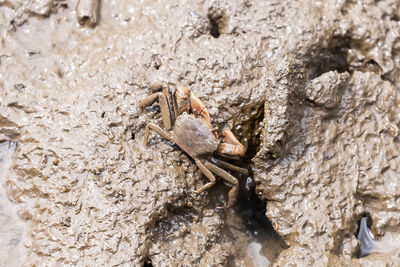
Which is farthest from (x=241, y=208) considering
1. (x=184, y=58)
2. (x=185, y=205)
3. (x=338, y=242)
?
(x=184, y=58)

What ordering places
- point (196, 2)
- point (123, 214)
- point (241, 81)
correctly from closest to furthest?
point (123, 214) → point (241, 81) → point (196, 2)

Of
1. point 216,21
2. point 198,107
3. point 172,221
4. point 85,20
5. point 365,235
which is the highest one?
point 85,20

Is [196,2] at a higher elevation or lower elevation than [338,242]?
higher

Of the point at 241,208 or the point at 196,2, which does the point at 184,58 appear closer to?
the point at 196,2

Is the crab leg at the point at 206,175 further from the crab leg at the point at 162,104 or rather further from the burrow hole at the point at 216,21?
the burrow hole at the point at 216,21

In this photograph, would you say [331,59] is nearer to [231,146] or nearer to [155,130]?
[231,146]

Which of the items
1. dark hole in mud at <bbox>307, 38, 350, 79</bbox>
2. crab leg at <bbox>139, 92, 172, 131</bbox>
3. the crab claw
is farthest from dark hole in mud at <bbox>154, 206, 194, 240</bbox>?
dark hole in mud at <bbox>307, 38, 350, 79</bbox>

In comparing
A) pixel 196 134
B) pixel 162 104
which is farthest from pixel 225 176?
pixel 162 104
